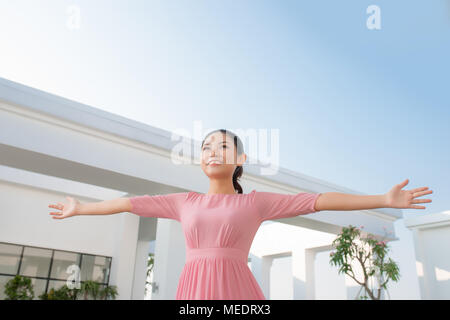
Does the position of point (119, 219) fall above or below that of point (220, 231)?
above

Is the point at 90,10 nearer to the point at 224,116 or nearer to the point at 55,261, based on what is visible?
the point at 224,116

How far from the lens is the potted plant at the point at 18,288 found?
30.0 feet

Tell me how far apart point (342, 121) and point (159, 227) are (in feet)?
14.4

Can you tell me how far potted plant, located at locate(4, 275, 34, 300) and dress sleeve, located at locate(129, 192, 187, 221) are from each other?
8.80 metres

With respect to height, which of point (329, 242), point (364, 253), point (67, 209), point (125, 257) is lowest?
point (67, 209)

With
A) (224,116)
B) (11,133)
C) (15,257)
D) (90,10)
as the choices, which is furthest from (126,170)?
(15,257)

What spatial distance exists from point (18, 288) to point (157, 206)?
9.21m

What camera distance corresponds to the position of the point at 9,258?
1006 centimetres

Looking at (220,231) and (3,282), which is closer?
(220,231)

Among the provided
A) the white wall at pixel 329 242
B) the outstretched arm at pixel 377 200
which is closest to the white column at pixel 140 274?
the white wall at pixel 329 242

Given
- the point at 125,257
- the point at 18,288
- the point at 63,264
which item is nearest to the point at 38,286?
the point at 63,264

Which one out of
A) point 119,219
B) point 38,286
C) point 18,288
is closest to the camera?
point 18,288

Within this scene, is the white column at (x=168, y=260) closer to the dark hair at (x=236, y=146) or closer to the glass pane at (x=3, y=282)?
the dark hair at (x=236, y=146)

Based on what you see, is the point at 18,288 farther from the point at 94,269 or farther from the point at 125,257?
the point at 125,257
